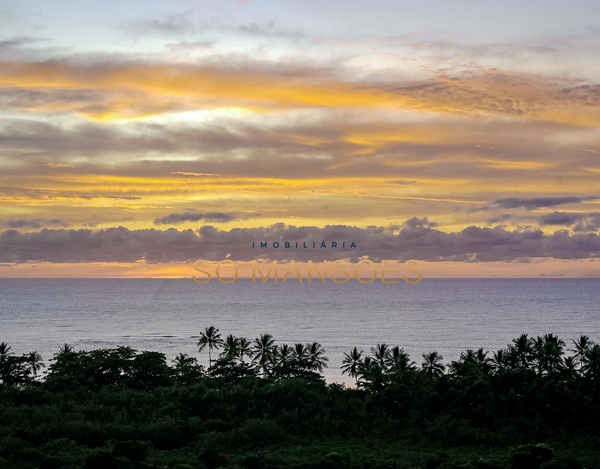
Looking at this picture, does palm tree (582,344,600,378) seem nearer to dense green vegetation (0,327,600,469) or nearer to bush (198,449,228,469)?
→ dense green vegetation (0,327,600,469)

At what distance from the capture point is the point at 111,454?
44.1 m

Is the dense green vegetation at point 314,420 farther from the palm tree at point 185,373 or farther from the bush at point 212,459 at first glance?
the palm tree at point 185,373

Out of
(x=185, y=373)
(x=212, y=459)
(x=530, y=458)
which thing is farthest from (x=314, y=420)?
(x=530, y=458)

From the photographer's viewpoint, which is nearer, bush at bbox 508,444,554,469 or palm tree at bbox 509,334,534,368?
bush at bbox 508,444,554,469

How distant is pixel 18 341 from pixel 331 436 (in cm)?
14385

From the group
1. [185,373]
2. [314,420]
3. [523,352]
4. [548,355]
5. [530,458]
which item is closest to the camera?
[530,458]

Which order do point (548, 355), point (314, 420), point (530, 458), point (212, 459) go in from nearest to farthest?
point (530, 458) < point (212, 459) < point (314, 420) < point (548, 355)

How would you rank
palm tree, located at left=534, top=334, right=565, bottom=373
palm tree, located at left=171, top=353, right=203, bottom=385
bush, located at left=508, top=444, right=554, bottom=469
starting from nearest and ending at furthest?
bush, located at left=508, top=444, right=554, bottom=469 → palm tree, located at left=171, top=353, right=203, bottom=385 → palm tree, located at left=534, top=334, right=565, bottom=373

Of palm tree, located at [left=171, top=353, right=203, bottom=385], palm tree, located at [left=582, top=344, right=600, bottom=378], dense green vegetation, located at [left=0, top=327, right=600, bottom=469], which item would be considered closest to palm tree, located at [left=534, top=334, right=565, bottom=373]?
dense green vegetation, located at [left=0, top=327, right=600, bottom=469]

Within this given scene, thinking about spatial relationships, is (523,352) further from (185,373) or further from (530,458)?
(185,373)

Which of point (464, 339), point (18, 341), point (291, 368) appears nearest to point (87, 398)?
point (291, 368)

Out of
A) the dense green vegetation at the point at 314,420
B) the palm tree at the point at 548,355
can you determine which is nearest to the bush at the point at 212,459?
the dense green vegetation at the point at 314,420

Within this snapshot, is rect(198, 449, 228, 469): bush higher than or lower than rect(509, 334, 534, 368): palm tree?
lower

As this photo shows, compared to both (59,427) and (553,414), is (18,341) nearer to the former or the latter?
(59,427)
